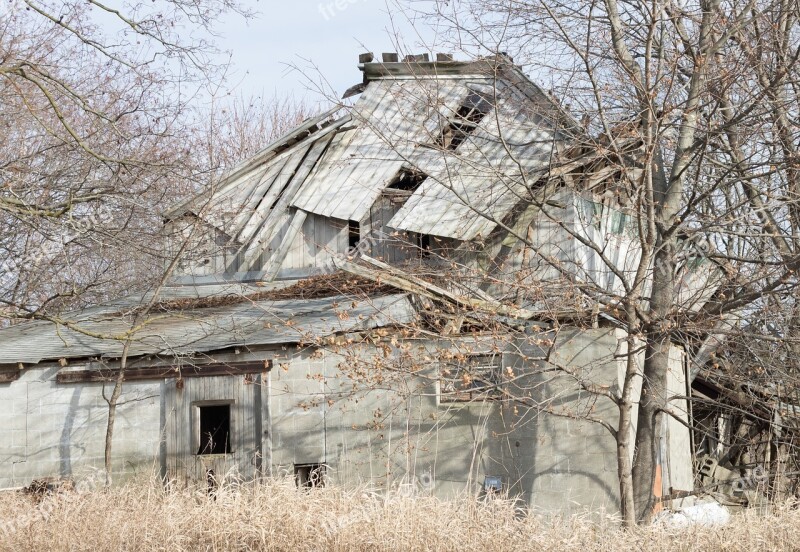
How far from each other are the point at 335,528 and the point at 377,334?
13.7 ft

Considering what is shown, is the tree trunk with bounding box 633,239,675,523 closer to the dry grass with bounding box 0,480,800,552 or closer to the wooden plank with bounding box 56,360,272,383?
the dry grass with bounding box 0,480,800,552

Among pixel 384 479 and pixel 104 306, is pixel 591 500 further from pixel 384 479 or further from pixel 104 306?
pixel 104 306

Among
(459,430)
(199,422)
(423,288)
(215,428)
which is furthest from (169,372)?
(459,430)

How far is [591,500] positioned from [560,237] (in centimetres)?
504

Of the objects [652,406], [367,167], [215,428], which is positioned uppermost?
[367,167]

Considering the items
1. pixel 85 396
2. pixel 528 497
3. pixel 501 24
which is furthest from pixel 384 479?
pixel 501 24

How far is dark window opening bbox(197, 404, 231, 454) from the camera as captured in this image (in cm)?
1506

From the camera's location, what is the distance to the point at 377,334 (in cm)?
1216

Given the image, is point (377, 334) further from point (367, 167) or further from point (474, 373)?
point (367, 167)

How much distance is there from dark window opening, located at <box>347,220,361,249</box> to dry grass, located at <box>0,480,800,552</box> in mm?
8508

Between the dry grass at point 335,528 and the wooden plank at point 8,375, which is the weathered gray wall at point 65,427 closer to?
the wooden plank at point 8,375

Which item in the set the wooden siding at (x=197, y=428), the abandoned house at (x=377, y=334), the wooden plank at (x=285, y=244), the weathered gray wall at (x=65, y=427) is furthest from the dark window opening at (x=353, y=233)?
the weathered gray wall at (x=65, y=427)

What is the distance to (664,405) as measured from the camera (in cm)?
1198

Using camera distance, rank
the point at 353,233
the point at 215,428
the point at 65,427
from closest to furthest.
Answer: the point at 65,427
the point at 215,428
the point at 353,233
